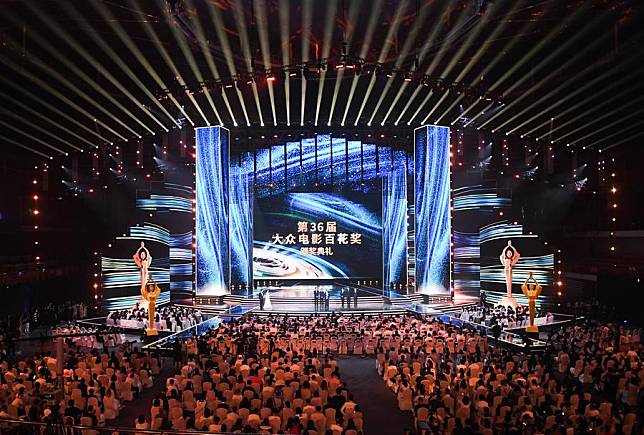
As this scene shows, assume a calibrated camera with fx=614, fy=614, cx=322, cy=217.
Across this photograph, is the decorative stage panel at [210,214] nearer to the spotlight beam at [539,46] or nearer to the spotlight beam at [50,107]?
the spotlight beam at [50,107]

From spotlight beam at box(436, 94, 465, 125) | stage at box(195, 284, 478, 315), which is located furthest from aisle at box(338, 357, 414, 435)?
spotlight beam at box(436, 94, 465, 125)

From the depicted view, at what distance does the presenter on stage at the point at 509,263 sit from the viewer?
27.4 metres

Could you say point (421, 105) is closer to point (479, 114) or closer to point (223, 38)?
point (479, 114)

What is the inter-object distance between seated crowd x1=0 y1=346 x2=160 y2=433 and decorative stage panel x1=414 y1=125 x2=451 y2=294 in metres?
16.0

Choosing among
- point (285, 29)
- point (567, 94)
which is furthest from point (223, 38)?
point (567, 94)

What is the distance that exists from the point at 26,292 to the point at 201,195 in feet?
30.4

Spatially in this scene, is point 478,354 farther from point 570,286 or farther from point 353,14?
point 570,286

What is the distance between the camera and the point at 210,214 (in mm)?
28969

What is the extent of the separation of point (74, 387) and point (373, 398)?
6708 mm

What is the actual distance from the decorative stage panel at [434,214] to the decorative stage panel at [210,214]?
960cm

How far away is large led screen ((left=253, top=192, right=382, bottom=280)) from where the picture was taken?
32.2 m

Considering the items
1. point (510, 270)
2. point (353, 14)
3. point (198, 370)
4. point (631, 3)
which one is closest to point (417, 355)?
point (198, 370)

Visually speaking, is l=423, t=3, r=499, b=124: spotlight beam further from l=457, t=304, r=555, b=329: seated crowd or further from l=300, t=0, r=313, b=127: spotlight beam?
l=457, t=304, r=555, b=329: seated crowd

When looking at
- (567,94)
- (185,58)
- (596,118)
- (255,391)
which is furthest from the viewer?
(596,118)
